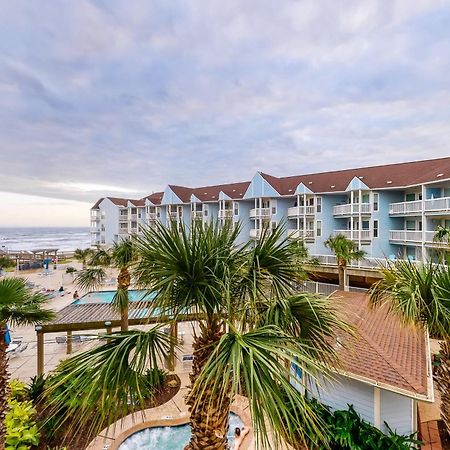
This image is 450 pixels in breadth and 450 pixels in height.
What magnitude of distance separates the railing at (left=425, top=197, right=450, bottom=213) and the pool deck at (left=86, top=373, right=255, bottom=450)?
17.1 metres

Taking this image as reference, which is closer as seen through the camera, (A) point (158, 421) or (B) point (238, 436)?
(B) point (238, 436)

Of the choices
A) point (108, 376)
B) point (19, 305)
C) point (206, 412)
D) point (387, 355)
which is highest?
point (108, 376)

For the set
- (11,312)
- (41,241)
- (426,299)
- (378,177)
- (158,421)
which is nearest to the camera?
(426,299)

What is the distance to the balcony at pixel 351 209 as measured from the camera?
22703 mm

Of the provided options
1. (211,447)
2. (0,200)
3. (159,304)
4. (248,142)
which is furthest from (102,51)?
(0,200)

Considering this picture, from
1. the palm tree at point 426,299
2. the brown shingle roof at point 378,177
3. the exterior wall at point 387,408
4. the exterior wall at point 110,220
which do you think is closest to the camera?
the palm tree at point 426,299

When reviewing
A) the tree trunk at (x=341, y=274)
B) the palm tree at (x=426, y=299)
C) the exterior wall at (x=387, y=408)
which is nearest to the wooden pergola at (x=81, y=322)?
the palm tree at (x=426, y=299)

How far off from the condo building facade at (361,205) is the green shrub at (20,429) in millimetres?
11092

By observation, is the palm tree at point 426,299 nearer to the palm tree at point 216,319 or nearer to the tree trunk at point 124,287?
the palm tree at point 216,319

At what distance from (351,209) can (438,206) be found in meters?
6.51

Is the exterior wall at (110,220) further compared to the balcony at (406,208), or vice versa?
the exterior wall at (110,220)

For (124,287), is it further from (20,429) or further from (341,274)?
(341,274)

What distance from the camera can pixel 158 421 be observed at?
752 cm

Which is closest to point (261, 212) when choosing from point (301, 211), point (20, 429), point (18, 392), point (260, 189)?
point (260, 189)
